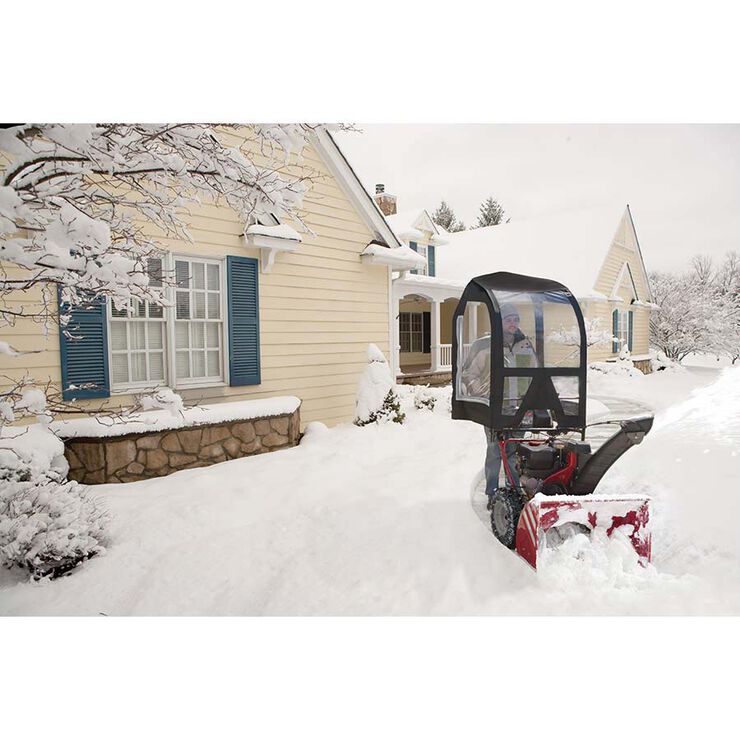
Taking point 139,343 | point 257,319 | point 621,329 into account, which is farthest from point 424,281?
point 139,343

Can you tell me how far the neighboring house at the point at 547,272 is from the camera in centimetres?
314

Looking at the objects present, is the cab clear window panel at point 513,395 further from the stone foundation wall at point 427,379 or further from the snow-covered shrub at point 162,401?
the snow-covered shrub at point 162,401

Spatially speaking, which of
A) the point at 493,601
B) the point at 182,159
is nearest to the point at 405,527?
the point at 493,601

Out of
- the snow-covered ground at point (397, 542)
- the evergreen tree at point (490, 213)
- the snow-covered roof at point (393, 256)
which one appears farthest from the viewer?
the snow-covered roof at point (393, 256)

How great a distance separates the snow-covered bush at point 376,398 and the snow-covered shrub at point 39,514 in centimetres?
196

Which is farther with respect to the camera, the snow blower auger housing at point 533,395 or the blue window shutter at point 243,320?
the blue window shutter at point 243,320

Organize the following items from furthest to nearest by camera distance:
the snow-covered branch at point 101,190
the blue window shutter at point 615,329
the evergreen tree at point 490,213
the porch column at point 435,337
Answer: the porch column at point 435,337 < the evergreen tree at point 490,213 < the blue window shutter at point 615,329 < the snow-covered branch at point 101,190

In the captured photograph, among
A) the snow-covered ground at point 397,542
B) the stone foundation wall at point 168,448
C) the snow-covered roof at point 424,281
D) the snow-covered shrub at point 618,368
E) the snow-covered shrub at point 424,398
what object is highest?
the snow-covered roof at point 424,281

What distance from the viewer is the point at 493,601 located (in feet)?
7.07

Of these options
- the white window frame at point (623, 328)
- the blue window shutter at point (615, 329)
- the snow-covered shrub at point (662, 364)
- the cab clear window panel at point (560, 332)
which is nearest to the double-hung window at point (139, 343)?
the cab clear window panel at point (560, 332)

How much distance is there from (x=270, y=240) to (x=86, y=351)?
147 cm

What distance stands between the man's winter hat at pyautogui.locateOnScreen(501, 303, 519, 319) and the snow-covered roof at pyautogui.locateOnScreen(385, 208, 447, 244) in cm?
159

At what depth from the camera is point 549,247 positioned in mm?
3938

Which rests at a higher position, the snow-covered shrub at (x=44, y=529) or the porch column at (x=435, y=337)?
the porch column at (x=435, y=337)
